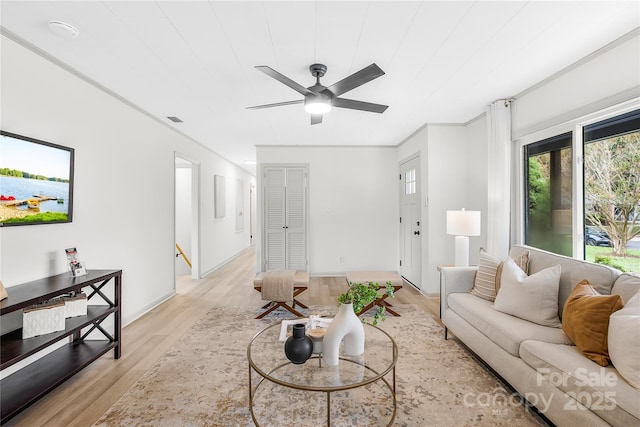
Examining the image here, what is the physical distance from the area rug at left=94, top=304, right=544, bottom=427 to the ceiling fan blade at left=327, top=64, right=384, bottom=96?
221cm

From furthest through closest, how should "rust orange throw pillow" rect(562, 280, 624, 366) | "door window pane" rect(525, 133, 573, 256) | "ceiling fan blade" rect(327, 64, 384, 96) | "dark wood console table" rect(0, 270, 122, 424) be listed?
"door window pane" rect(525, 133, 573, 256) → "ceiling fan blade" rect(327, 64, 384, 96) → "dark wood console table" rect(0, 270, 122, 424) → "rust orange throw pillow" rect(562, 280, 624, 366)

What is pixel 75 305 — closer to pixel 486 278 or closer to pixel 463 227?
pixel 486 278

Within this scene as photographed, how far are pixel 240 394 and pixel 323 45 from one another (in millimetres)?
2576

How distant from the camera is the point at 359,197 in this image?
5383mm

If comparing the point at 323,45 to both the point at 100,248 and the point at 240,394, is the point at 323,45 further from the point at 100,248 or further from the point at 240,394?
the point at 100,248

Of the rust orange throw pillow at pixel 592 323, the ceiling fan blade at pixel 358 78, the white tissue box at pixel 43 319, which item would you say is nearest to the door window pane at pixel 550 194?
the rust orange throw pillow at pixel 592 323

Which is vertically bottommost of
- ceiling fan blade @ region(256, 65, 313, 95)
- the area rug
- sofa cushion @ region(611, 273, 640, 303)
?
the area rug

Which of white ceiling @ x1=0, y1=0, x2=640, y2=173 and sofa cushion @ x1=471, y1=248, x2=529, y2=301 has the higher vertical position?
white ceiling @ x1=0, y1=0, x2=640, y2=173

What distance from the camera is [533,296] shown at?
81.2 inches

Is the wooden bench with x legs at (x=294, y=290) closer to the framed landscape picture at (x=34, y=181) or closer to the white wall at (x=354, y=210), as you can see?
the white wall at (x=354, y=210)

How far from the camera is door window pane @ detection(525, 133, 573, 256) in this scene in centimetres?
268

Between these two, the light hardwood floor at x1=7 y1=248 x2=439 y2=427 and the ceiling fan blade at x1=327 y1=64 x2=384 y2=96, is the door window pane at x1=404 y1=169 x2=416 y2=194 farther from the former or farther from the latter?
the ceiling fan blade at x1=327 y1=64 x2=384 y2=96

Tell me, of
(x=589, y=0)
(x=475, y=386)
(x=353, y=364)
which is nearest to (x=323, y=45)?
(x=589, y=0)

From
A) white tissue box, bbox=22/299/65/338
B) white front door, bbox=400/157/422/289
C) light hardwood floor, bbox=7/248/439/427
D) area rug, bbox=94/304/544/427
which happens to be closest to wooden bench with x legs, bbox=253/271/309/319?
light hardwood floor, bbox=7/248/439/427
